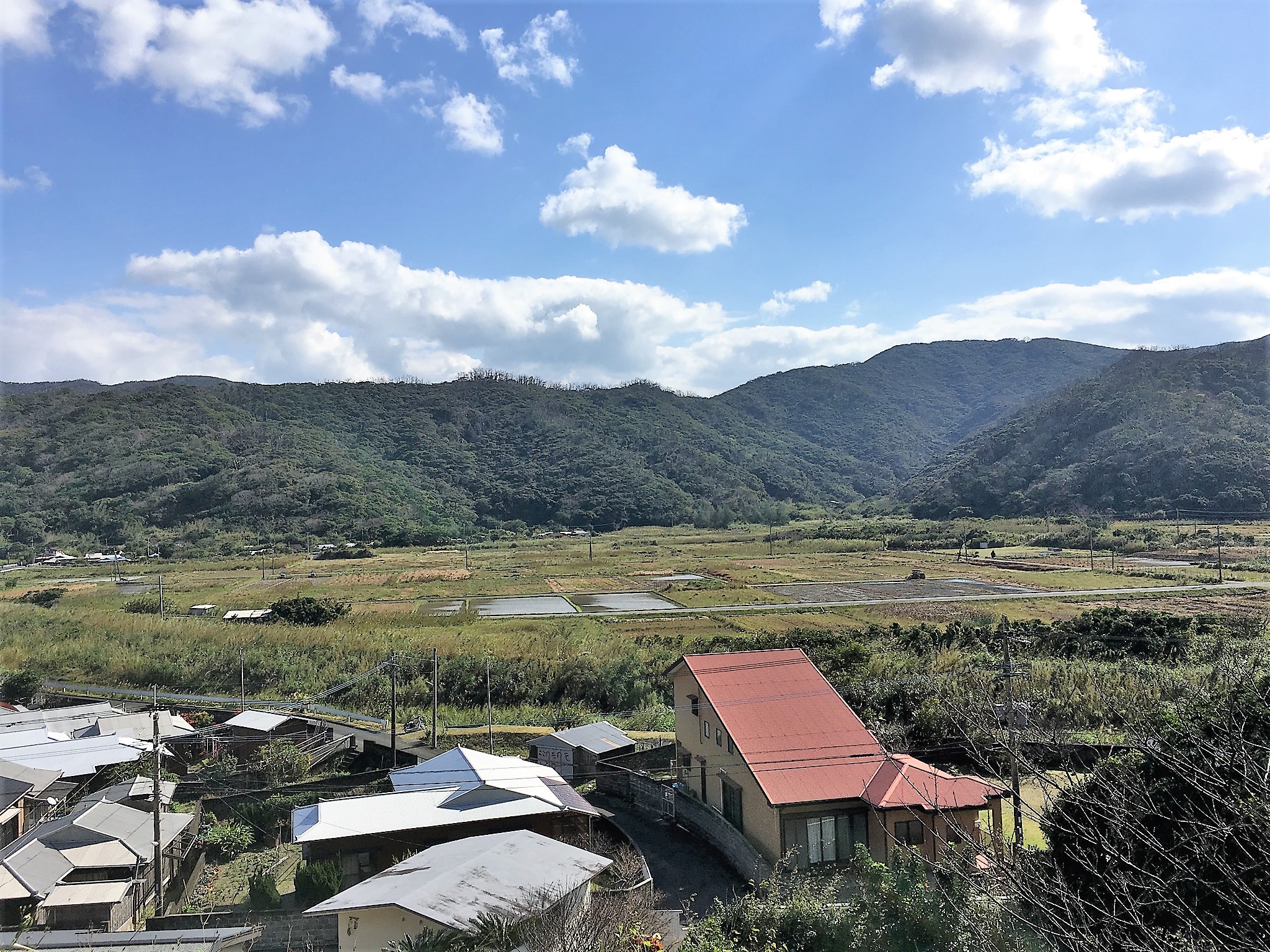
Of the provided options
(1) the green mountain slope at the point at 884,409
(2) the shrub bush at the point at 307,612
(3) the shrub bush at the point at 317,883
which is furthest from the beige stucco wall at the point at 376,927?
(1) the green mountain slope at the point at 884,409

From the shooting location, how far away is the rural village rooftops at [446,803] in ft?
38.7

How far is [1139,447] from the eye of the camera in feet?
261

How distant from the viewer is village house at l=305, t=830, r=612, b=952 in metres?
7.71

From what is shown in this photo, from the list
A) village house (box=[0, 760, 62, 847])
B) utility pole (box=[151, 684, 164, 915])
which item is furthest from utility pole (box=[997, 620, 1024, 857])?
village house (box=[0, 760, 62, 847])

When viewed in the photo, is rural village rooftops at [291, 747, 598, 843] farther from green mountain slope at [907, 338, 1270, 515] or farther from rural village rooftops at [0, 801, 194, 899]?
green mountain slope at [907, 338, 1270, 515]

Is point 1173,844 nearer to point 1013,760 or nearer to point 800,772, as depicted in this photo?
point 1013,760

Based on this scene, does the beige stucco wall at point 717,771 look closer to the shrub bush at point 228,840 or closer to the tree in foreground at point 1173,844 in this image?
the tree in foreground at point 1173,844

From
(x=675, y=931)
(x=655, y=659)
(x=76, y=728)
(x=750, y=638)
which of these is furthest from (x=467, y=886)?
(x=750, y=638)

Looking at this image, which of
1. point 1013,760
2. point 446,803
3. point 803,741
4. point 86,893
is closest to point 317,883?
point 446,803

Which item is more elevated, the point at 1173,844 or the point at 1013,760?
the point at 1013,760

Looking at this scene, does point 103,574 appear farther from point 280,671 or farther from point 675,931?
point 675,931

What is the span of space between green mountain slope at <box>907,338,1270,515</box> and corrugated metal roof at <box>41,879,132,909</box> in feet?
254

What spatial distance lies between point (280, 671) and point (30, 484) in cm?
7815

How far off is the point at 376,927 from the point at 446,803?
4759 millimetres
